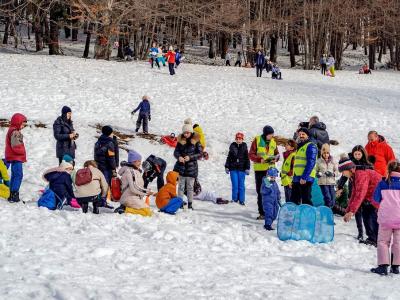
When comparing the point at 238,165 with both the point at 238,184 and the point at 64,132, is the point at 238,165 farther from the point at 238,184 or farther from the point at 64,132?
the point at 64,132

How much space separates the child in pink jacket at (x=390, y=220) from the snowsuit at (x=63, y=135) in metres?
7.24

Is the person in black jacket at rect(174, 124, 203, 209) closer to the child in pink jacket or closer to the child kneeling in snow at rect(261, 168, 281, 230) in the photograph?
the child kneeling in snow at rect(261, 168, 281, 230)

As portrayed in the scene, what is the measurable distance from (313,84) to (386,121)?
9181 mm

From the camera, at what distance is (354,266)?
27.8 ft

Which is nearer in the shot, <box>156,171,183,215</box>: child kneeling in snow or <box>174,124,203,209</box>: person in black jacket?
<box>156,171,183,215</box>: child kneeling in snow

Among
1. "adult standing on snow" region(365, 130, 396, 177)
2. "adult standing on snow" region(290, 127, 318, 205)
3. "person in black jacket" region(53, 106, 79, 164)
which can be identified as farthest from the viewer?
"person in black jacket" region(53, 106, 79, 164)

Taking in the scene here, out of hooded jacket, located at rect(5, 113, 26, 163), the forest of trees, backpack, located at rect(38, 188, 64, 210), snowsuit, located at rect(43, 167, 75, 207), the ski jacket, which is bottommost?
backpack, located at rect(38, 188, 64, 210)

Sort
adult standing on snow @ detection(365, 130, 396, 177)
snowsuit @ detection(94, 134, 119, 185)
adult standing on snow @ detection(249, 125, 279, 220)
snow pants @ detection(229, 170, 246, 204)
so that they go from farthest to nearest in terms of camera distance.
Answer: snow pants @ detection(229, 170, 246, 204), adult standing on snow @ detection(365, 130, 396, 177), adult standing on snow @ detection(249, 125, 279, 220), snowsuit @ detection(94, 134, 119, 185)

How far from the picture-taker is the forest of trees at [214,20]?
1517 inches

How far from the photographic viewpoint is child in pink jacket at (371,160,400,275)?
793 cm

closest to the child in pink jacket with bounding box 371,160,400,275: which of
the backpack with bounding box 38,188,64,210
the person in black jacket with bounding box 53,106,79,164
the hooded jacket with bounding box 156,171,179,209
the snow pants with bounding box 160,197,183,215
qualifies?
the snow pants with bounding box 160,197,183,215

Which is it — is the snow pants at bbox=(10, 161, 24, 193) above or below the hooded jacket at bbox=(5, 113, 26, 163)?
below

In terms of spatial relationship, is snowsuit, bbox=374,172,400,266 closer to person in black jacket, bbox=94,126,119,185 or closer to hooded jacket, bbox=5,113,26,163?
person in black jacket, bbox=94,126,119,185

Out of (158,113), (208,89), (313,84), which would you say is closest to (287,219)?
(158,113)
